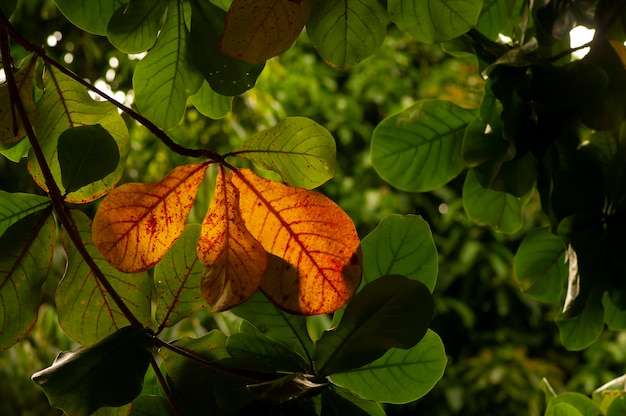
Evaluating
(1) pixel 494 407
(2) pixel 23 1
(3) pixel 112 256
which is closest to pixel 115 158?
(3) pixel 112 256

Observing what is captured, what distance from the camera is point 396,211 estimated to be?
3.75 m

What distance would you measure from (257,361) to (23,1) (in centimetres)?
311

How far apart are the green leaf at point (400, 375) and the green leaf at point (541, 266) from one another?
26 centimetres

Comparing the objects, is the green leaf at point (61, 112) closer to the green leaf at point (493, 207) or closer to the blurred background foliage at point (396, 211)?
the green leaf at point (493, 207)

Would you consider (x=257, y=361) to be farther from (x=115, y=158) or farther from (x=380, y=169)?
(x=380, y=169)

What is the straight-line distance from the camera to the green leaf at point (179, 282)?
434 millimetres

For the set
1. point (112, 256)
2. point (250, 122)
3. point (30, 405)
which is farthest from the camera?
point (250, 122)

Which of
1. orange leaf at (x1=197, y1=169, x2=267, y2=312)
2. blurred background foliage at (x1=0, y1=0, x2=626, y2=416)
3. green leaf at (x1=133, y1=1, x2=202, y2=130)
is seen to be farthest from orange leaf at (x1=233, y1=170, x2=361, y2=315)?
blurred background foliage at (x1=0, y1=0, x2=626, y2=416)

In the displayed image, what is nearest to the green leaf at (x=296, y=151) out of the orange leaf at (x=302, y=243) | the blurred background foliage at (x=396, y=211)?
the orange leaf at (x=302, y=243)

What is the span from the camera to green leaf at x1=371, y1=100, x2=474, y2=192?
1.97ft

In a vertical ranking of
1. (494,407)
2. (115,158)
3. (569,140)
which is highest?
(115,158)

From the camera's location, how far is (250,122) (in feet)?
10.1

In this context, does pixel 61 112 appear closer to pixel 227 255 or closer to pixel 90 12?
pixel 90 12

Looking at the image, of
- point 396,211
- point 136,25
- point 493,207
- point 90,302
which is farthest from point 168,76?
point 396,211
